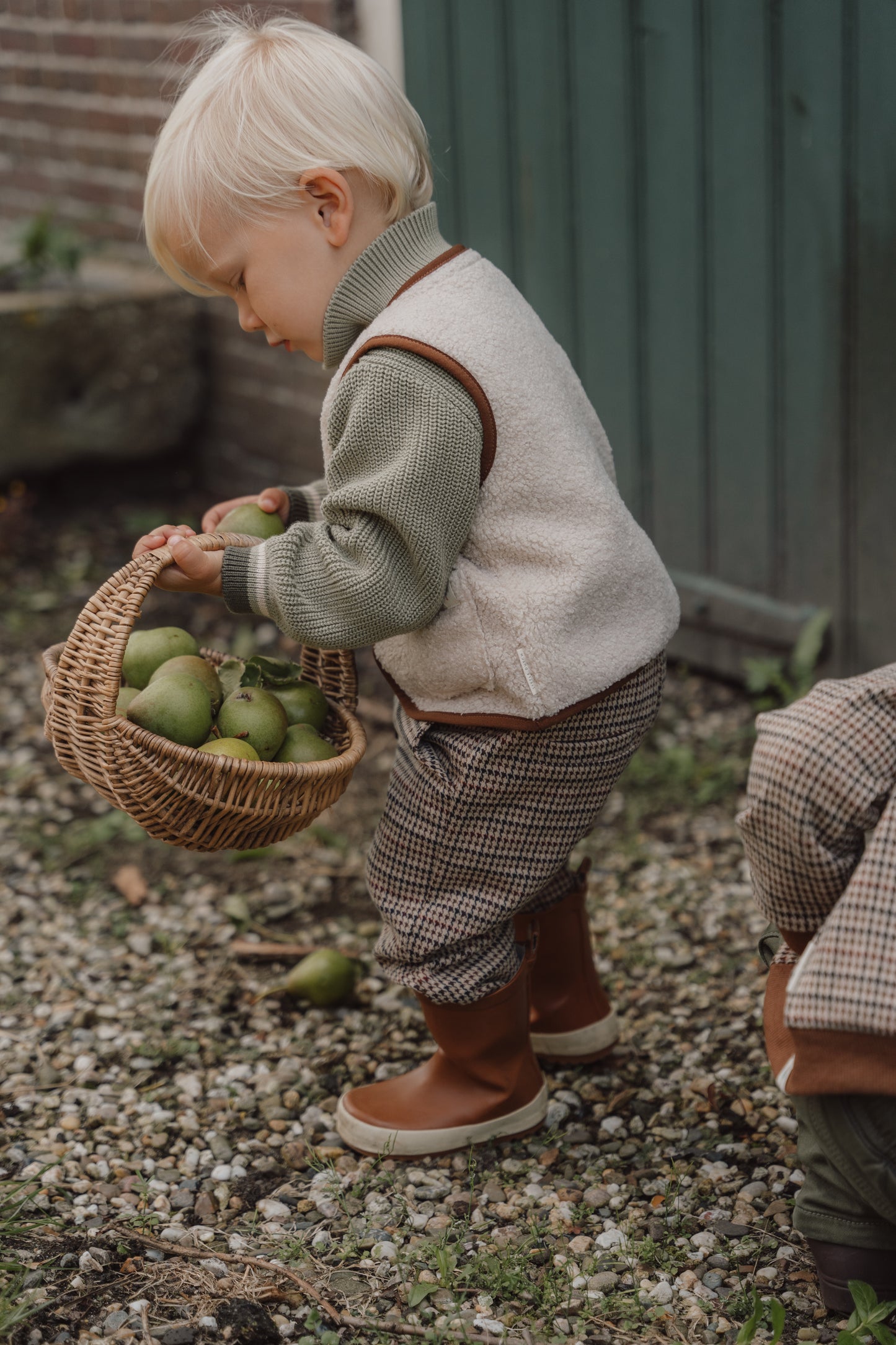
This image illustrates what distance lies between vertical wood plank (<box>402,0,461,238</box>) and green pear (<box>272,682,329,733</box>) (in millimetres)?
1986

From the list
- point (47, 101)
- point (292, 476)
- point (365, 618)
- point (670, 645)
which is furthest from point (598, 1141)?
point (47, 101)

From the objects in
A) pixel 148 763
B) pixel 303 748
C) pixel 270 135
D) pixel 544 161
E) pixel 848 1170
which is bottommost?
pixel 848 1170

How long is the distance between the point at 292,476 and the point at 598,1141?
2.94m

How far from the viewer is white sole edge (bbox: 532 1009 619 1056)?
2379 mm

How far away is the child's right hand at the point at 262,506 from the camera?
2207mm

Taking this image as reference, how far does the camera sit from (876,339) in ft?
9.84

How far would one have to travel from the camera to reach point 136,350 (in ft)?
15.7

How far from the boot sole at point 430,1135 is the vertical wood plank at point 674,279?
5.82 feet

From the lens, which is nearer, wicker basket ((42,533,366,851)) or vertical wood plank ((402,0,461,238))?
wicker basket ((42,533,366,851))

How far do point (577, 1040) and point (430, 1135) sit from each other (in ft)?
1.11

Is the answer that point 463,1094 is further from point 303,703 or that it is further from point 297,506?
point 297,506

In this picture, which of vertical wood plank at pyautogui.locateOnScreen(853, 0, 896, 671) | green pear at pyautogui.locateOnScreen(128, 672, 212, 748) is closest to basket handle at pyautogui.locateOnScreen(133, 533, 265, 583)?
green pear at pyautogui.locateOnScreen(128, 672, 212, 748)

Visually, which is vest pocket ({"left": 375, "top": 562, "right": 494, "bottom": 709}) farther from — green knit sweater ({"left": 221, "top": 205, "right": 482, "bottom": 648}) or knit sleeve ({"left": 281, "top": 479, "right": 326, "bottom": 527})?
knit sleeve ({"left": 281, "top": 479, "right": 326, "bottom": 527})

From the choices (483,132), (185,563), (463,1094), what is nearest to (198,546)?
(185,563)
